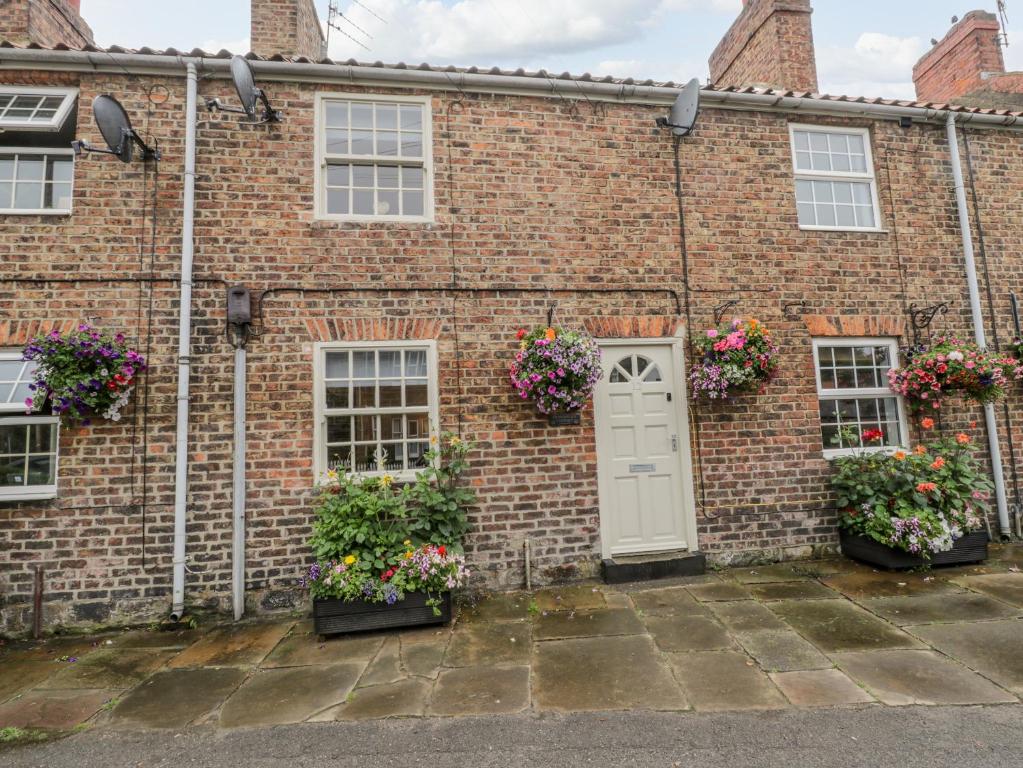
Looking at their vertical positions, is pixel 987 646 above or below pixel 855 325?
below

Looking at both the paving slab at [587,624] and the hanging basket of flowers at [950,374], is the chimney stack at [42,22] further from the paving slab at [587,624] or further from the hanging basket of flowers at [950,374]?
the hanging basket of flowers at [950,374]

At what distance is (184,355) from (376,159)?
265 centimetres

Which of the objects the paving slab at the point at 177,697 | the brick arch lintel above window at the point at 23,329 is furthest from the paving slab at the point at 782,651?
the brick arch lintel above window at the point at 23,329

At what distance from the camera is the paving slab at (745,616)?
401 cm

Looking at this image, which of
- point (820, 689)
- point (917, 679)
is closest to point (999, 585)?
point (917, 679)

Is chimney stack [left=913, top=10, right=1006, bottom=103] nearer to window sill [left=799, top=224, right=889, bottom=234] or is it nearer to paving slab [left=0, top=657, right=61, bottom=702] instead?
window sill [left=799, top=224, right=889, bottom=234]

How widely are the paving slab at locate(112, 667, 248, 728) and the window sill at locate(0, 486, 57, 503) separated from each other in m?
2.06

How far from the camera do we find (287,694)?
10.8 ft

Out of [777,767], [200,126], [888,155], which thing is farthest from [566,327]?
[888,155]

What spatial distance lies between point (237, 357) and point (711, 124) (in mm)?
5568

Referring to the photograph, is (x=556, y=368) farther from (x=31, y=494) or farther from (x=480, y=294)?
(x=31, y=494)

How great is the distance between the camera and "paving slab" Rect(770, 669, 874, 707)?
2.98 m

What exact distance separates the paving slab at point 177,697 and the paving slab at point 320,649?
0.97 feet

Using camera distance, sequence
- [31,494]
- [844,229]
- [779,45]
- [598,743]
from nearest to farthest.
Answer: [598,743] < [31,494] < [844,229] < [779,45]
